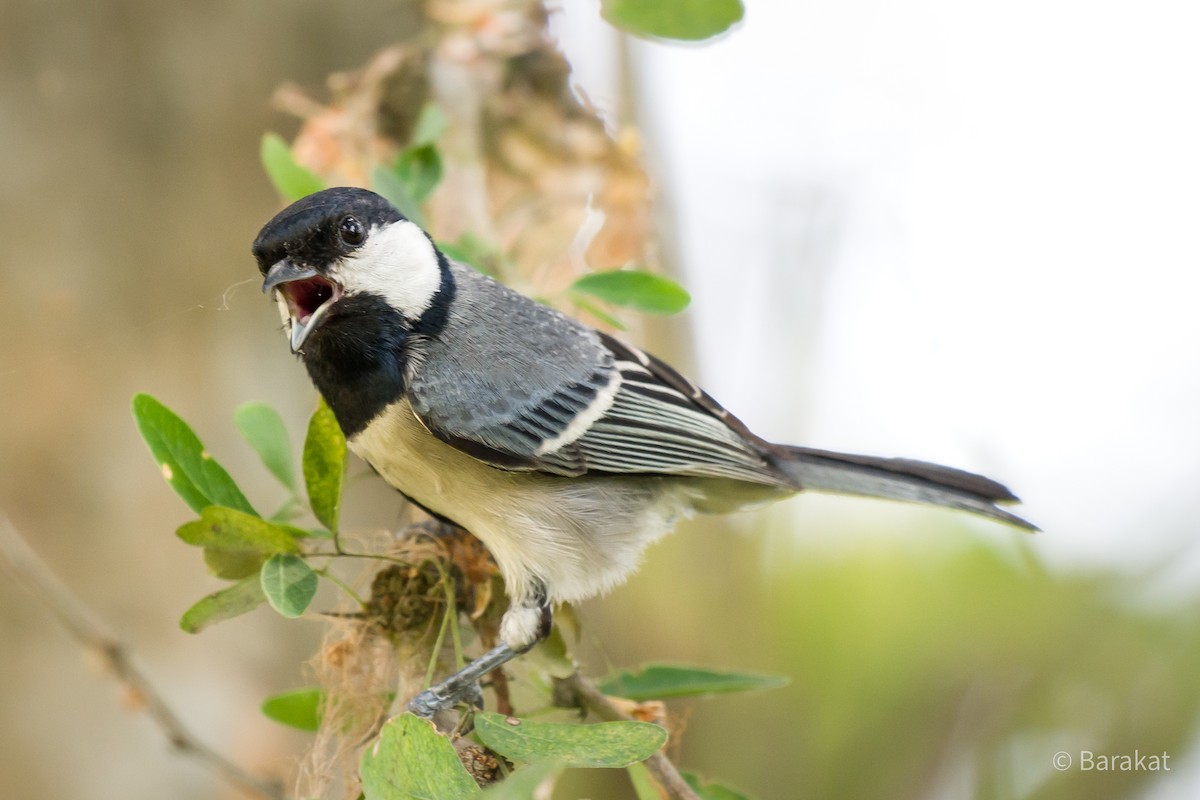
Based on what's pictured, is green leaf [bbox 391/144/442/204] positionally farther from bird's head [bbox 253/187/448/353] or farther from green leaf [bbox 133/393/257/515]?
green leaf [bbox 133/393/257/515]

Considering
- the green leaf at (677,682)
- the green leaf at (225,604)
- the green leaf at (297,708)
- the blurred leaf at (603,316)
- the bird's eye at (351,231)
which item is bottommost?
the green leaf at (297,708)

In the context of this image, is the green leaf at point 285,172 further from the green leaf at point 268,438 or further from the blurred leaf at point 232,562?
the blurred leaf at point 232,562

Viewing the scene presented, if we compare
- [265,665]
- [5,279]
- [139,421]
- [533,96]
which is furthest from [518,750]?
[5,279]

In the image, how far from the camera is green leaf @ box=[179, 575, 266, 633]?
118 centimetres

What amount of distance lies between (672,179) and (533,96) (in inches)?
38.1

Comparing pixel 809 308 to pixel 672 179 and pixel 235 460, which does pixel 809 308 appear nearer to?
pixel 672 179

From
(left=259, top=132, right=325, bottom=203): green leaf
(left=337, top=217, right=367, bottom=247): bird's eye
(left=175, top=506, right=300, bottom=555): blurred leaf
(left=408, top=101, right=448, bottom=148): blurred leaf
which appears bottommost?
(left=175, top=506, right=300, bottom=555): blurred leaf

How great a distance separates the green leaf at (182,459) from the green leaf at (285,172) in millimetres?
545

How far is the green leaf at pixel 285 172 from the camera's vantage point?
1.64 meters

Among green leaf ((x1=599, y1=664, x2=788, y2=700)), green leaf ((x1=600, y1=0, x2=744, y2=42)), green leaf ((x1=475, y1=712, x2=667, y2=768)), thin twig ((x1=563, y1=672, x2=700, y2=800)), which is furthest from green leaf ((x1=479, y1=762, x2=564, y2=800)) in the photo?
green leaf ((x1=600, y1=0, x2=744, y2=42))

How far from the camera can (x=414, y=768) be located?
98 centimetres

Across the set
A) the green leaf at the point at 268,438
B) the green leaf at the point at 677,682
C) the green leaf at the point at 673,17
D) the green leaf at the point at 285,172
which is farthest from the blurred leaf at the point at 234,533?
the green leaf at the point at 673,17

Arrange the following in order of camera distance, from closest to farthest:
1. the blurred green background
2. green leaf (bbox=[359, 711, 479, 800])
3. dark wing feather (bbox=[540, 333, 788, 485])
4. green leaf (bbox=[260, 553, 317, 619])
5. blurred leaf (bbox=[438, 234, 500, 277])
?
green leaf (bbox=[359, 711, 479, 800])
green leaf (bbox=[260, 553, 317, 619])
dark wing feather (bbox=[540, 333, 788, 485])
blurred leaf (bbox=[438, 234, 500, 277])
the blurred green background

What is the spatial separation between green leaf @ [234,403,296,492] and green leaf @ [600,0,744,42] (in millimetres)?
736
